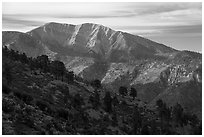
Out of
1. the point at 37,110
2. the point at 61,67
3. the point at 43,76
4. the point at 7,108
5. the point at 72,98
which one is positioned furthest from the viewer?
the point at 61,67

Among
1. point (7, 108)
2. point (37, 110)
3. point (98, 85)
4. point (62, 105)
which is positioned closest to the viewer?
point (7, 108)

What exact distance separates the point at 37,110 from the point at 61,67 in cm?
6684

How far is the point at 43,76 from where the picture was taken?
107938 millimetres

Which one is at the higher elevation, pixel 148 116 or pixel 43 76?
pixel 43 76

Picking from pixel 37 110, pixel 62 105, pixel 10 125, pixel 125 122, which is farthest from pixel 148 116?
pixel 10 125

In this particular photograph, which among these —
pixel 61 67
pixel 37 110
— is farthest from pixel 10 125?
pixel 61 67

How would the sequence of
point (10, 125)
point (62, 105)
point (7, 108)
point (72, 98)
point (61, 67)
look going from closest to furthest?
point (10, 125)
point (7, 108)
point (62, 105)
point (72, 98)
point (61, 67)

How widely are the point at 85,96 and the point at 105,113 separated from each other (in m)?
17.5

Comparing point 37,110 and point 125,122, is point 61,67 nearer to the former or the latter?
point 125,122

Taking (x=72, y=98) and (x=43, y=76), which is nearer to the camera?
(x=72, y=98)

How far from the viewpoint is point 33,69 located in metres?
113

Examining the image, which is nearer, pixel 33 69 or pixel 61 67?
pixel 33 69

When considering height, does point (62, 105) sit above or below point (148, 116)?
above

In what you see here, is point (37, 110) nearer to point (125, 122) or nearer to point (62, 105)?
point (62, 105)
